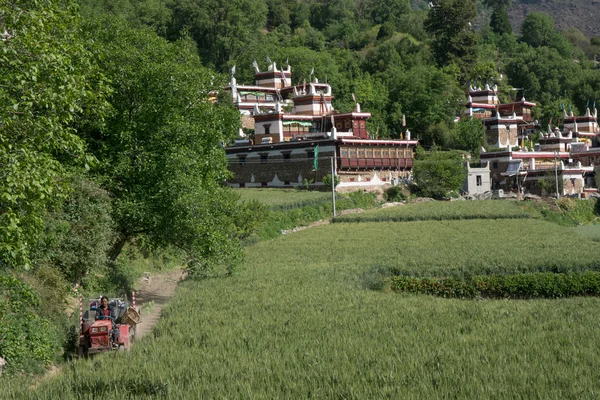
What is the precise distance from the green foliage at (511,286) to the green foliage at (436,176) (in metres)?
39.7

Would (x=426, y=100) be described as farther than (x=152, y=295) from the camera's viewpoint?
Yes

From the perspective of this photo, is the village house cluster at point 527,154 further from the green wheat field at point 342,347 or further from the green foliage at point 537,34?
the green foliage at point 537,34

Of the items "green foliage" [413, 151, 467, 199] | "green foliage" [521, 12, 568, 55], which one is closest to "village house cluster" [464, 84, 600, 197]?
"green foliage" [413, 151, 467, 199]

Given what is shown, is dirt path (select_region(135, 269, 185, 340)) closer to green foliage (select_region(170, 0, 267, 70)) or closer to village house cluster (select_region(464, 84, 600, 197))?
village house cluster (select_region(464, 84, 600, 197))

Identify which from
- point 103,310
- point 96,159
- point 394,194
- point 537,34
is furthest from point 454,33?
point 96,159

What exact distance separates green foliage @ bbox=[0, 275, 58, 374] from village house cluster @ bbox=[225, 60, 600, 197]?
43.0 metres

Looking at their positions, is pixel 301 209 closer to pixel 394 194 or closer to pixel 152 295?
pixel 394 194

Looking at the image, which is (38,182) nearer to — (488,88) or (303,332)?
(303,332)

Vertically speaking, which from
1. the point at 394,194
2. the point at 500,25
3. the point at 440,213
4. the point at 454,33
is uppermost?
the point at 500,25

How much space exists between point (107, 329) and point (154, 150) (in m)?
9.02

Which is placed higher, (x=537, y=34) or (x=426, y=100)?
(x=537, y=34)

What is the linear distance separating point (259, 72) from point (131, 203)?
69534mm

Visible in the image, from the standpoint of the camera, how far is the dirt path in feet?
80.0

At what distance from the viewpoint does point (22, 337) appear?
17438mm
